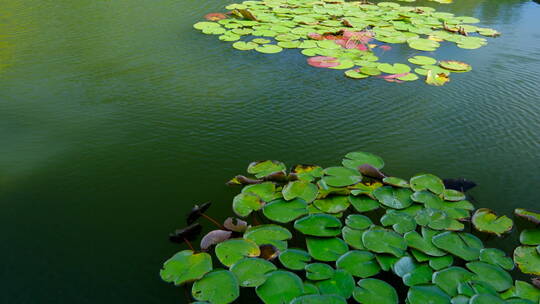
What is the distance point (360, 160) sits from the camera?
314 cm

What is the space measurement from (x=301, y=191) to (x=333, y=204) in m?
0.25

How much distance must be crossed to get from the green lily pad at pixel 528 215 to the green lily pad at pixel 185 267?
2.12 metres

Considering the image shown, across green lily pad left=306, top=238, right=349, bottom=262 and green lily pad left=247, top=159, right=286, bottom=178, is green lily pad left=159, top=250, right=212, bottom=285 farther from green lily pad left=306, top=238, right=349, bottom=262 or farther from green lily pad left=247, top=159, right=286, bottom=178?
green lily pad left=247, top=159, right=286, bottom=178

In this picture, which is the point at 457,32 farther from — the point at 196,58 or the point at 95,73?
the point at 95,73

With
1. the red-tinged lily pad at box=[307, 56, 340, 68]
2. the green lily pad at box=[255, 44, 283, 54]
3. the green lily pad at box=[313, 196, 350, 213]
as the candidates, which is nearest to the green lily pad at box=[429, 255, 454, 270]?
the green lily pad at box=[313, 196, 350, 213]

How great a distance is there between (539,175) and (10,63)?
5996 millimetres

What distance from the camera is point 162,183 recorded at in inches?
118

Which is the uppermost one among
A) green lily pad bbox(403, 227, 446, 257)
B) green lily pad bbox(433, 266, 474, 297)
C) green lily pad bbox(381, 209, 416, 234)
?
green lily pad bbox(381, 209, 416, 234)

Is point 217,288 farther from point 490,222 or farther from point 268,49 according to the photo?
point 268,49

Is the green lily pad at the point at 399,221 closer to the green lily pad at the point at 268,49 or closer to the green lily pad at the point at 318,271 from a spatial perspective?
the green lily pad at the point at 318,271

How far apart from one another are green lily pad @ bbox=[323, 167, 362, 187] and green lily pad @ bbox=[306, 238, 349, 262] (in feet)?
1.81

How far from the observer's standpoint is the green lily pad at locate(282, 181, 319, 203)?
2.68 meters

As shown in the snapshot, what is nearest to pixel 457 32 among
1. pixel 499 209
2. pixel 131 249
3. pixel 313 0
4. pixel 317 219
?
→ pixel 313 0

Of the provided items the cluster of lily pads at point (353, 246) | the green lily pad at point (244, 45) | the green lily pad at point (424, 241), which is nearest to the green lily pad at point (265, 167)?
the cluster of lily pads at point (353, 246)
